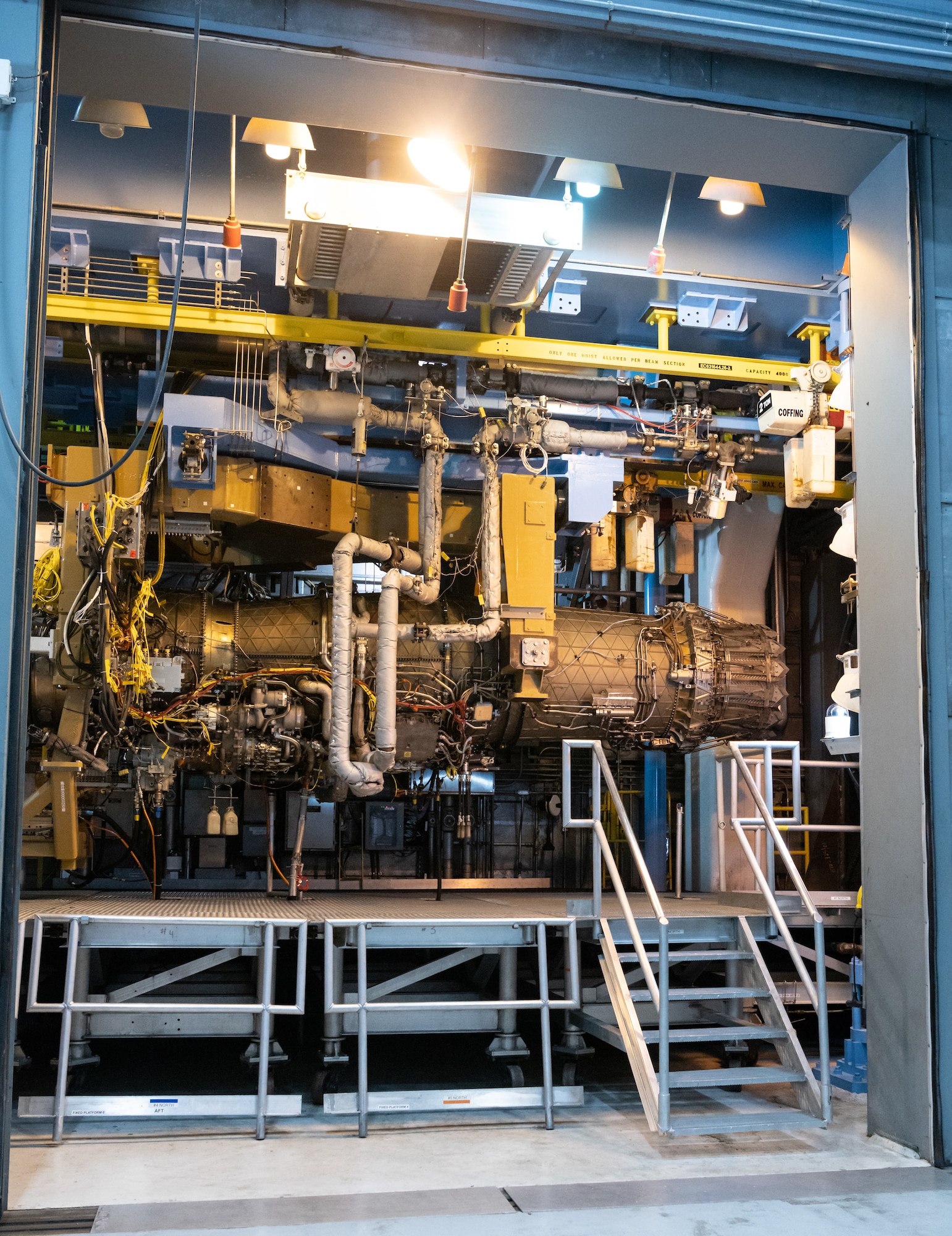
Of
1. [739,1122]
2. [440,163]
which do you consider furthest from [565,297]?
[739,1122]

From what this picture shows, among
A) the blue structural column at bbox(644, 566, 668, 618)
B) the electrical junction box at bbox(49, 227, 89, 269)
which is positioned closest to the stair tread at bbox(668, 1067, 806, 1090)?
the blue structural column at bbox(644, 566, 668, 618)

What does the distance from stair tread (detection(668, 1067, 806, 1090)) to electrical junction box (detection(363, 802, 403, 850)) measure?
4.69 m

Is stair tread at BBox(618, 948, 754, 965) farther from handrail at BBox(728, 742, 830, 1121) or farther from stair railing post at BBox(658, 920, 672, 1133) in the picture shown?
stair railing post at BBox(658, 920, 672, 1133)

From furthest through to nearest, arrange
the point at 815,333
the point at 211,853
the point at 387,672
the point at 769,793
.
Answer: the point at 211,853 < the point at 815,333 < the point at 387,672 < the point at 769,793

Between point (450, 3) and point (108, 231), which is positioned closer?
point (450, 3)

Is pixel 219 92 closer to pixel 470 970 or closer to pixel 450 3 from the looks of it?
pixel 450 3

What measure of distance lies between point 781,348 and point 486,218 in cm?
372

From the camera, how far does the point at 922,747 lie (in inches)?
189

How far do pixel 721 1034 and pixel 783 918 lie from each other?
120 centimetres

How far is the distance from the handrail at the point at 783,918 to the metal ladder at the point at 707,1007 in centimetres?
1

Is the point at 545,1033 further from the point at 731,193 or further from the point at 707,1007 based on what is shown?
the point at 731,193

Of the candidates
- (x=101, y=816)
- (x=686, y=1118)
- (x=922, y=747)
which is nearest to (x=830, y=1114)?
(x=686, y=1118)

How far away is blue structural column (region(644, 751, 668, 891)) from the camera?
10.0 meters

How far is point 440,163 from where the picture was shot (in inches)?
235
